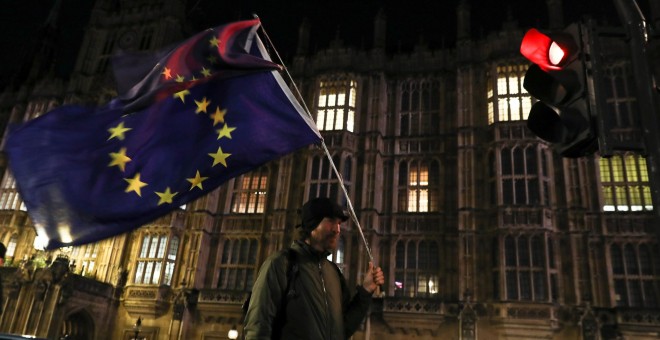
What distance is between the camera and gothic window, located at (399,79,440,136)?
90.5ft

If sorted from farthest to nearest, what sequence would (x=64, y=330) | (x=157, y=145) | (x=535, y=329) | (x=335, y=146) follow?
(x=64, y=330)
(x=335, y=146)
(x=535, y=329)
(x=157, y=145)

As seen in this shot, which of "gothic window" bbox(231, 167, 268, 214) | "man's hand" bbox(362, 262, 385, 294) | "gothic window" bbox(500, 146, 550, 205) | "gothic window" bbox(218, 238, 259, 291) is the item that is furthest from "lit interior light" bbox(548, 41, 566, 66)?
"gothic window" bbox(231, 167, 268, 214)

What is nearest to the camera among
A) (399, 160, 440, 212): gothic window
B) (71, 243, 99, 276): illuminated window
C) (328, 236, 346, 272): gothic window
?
(328, 236, 346, 272): gothic window

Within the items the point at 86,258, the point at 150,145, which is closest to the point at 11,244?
the point at 86,258

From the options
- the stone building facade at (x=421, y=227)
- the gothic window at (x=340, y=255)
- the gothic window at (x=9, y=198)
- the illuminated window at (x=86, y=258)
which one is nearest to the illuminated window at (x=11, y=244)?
the stone building facade at (x=421, y=227)

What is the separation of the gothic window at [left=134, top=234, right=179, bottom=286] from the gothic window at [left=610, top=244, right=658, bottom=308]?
71.7 ft

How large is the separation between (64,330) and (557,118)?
32.2 m

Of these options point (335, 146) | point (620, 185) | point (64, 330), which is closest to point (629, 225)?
point (620, 185)

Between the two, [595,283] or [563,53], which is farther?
[595,283]

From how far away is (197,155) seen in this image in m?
6.81

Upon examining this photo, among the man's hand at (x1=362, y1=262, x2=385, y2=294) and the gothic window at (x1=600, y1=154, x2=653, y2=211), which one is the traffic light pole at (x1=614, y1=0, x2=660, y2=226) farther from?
the gothic window at (x1=600, y1=154, x2=653, y2=211)

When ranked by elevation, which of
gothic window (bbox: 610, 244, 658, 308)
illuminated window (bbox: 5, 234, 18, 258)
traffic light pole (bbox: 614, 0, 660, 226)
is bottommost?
traffic light pole (bbox: 614, 0, 660, 226)

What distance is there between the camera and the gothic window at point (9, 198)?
3089 cm

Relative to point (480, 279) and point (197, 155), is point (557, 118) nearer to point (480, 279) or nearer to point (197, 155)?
point (197, 155)
